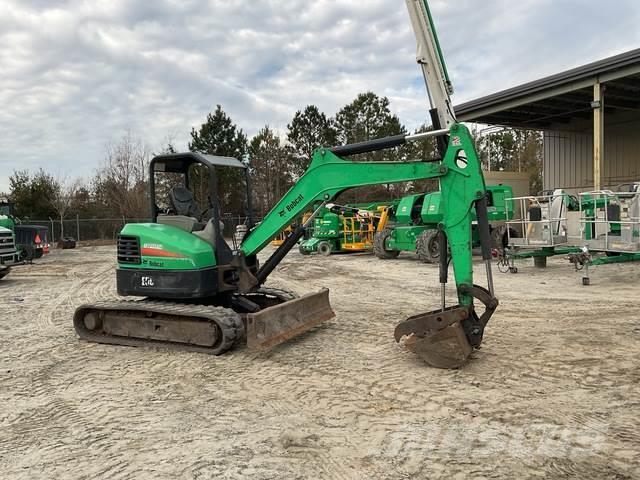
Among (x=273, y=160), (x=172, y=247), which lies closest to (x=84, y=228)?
(x=273, y=160)

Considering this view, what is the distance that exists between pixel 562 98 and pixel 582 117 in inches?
160

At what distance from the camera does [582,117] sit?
68.1ft

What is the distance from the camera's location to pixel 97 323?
6.45 m

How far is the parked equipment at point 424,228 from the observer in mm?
14570

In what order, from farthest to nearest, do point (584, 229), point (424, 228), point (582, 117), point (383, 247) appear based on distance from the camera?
point (582, 117) → point (383, 247) → point (424, 228) → point (584, 229)

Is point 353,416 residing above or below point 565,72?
below

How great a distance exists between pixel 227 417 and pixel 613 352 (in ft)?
13.0

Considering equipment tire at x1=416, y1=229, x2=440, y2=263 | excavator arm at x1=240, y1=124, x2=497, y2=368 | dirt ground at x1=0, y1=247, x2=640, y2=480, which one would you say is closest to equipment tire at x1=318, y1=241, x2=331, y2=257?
equipment tire at x1=416, y1=229, x2=440, y2=263

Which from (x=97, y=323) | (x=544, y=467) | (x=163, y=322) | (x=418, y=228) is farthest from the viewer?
(x=418, y=228)

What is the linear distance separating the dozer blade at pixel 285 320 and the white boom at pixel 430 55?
265 centimetres

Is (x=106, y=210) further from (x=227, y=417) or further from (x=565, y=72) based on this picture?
(x=227, y=417)

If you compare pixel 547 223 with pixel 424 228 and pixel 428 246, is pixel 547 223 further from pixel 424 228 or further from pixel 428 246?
pixel 424 228

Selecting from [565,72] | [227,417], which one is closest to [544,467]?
[227,417]

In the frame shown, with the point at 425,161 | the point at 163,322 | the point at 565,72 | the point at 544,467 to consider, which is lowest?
the point at 544,467
